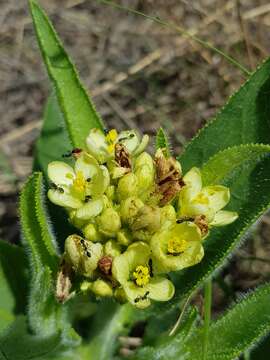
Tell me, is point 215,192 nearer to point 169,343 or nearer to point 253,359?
point 169,343

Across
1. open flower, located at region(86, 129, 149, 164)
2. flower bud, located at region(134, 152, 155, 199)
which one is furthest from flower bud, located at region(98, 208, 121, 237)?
open flower, located at region(86, 129, 149, 164)

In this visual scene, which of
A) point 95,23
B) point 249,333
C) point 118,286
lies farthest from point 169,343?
point 95,23

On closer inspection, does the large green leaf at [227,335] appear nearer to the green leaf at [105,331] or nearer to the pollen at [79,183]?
the green leaf at [105,331]

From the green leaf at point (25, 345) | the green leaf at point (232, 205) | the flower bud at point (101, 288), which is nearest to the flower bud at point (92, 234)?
the flower bud at point (101, 288)

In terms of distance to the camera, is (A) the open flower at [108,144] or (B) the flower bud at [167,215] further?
(A) the open flower at [108,144]

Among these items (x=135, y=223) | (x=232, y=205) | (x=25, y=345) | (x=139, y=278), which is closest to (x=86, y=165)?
(x=135, y=223)

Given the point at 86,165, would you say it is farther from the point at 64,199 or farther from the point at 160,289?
the point at 160,289

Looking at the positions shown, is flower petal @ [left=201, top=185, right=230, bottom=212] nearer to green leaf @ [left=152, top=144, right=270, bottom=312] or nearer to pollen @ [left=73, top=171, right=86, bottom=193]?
green leaf @ [left=152, top=144, right=270, bottom=312]
